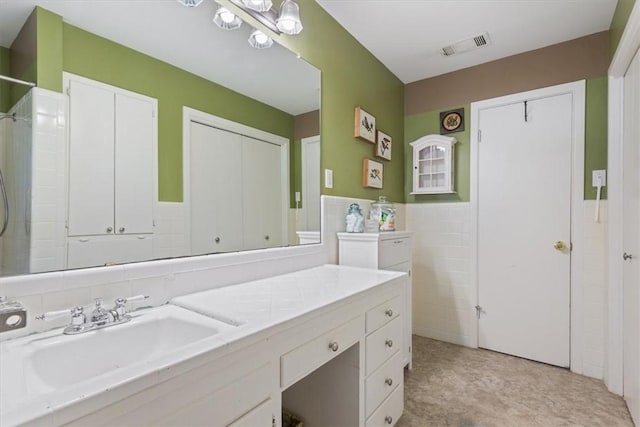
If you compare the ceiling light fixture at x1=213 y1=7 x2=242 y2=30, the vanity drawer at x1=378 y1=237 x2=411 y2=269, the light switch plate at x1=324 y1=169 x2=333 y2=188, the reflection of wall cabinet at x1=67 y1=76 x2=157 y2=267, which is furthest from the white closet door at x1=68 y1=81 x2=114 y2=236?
the vanity drawer at x1=378 y1=237 x2=411 y2=269

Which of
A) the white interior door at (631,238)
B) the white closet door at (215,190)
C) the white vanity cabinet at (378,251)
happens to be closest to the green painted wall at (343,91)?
the white vanity cabinet at (378,251)

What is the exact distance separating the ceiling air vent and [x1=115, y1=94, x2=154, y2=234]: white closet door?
2.37 metres

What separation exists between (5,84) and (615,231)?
3099 mm

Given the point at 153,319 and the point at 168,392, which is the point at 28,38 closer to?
the point at 153,319

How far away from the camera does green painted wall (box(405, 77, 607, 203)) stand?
7.53 feet

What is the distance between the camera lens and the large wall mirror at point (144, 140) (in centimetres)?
95

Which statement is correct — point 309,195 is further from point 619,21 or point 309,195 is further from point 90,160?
point 619,21

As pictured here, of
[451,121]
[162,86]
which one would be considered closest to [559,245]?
[451,121]

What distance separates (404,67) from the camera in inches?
114

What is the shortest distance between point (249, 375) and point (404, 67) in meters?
2.89

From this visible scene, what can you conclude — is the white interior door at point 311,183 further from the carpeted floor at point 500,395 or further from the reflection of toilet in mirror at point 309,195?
the carpeted floor at point 500,395

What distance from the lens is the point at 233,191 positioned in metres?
1.57

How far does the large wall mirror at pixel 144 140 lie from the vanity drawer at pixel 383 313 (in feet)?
2.21

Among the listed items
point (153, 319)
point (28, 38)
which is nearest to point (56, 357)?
point (153, 319)
